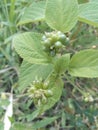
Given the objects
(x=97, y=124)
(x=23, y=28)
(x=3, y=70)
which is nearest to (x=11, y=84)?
(x=3, y=70)

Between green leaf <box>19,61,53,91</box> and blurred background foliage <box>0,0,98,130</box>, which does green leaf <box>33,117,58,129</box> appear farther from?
green leaf <box>19,61,53,91</box>

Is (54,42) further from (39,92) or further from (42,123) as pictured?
(42,123)

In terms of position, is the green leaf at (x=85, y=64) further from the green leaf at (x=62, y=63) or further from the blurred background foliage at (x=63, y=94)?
the blurred background foliage at (x=63, y=94)

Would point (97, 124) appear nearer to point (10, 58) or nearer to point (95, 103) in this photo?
point (95, 103)

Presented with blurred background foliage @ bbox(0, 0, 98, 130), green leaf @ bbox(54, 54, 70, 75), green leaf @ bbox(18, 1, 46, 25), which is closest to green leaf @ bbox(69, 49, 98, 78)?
green leaf @ bbox(54, 54, 70, 75)

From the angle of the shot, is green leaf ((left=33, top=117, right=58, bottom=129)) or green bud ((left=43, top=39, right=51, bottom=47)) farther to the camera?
green leaf ((left=33, top=117, right=58, bottom=129))

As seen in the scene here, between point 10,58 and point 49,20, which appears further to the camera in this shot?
point 10,58
